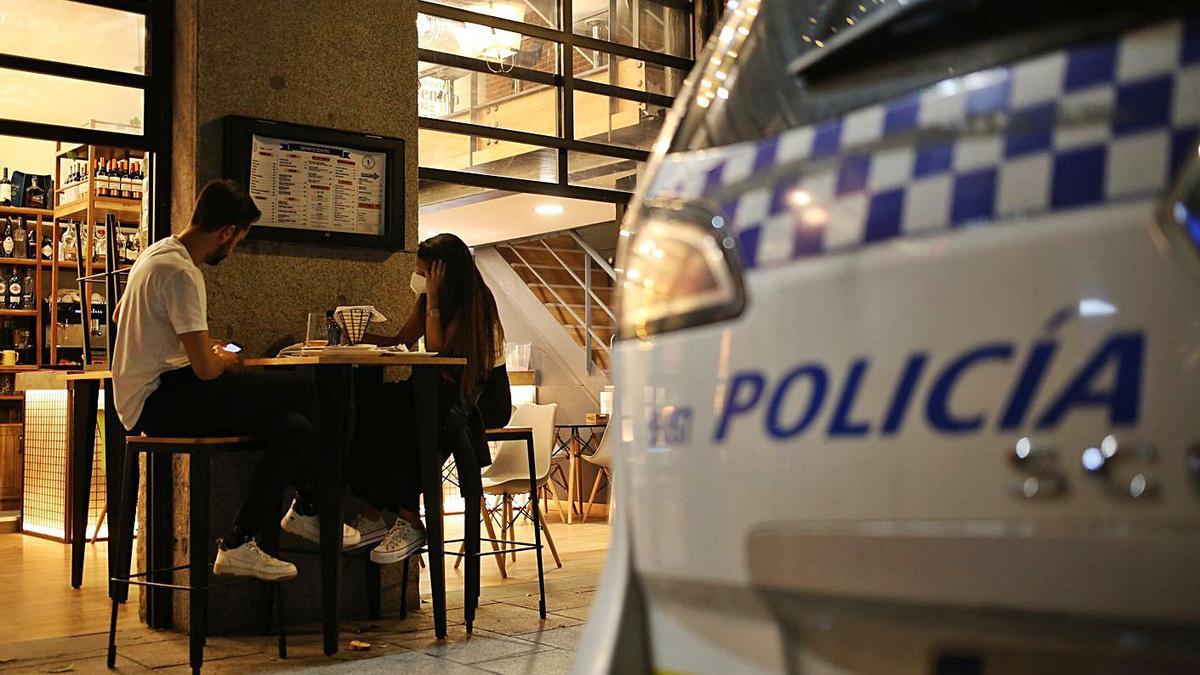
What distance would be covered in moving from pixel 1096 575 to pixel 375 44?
4.46 m

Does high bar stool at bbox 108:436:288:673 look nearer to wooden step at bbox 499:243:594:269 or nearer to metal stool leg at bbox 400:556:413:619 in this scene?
metal stool leg at bbox 400:556:413:619

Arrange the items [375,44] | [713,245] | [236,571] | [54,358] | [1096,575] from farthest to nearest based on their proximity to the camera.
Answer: [54,358], [375,44], [236,571], [713,245], [1096,575]

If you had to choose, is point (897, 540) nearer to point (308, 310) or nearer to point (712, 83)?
point (712, 83)

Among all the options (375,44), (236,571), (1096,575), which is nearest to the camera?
(1096,575)

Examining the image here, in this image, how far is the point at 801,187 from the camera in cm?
97

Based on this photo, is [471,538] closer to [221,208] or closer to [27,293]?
[221,208]

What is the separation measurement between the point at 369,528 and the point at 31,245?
690 cm

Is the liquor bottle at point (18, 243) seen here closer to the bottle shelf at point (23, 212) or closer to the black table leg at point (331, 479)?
the bottle shelf at point (23, 212)

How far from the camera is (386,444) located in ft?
14.8

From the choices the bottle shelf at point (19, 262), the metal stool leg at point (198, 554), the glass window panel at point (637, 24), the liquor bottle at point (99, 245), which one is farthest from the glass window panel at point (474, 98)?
the bottle shelf at point (19, 262)

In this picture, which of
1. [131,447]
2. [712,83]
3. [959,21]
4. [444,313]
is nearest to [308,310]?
[444,313]

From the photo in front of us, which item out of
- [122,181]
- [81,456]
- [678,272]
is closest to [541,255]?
[122,181]

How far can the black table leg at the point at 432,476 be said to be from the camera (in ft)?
13.6

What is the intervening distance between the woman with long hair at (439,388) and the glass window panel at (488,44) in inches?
52.5
